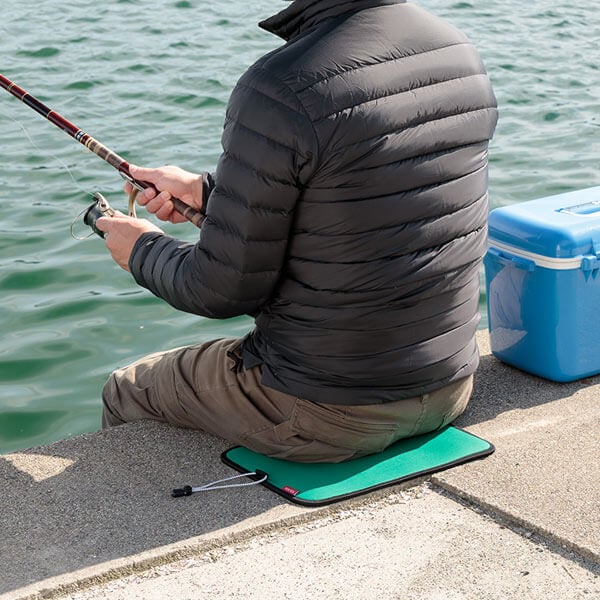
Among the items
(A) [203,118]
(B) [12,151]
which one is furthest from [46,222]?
(A) [203,118]

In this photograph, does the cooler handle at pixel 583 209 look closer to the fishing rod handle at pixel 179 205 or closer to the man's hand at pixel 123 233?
the fishing rod handle at pixel 179 205

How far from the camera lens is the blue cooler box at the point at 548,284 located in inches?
132

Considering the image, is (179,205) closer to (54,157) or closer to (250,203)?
(250,203)

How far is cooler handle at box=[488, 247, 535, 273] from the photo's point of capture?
339 cm

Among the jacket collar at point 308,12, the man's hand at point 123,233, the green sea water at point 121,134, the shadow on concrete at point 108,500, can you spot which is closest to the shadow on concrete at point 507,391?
the shadow on concrete at point 108,500

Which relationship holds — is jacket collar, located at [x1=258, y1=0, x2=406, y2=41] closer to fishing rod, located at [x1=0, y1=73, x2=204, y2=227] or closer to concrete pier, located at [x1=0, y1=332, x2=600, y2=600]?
fishing rod, located at [x1=0, y1=73, x2=204, y2=227]

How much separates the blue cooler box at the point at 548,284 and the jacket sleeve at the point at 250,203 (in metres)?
0.92

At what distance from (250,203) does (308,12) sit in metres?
0.47

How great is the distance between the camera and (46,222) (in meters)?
6.09

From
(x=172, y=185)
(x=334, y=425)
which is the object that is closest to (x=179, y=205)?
(x=172, y=185)

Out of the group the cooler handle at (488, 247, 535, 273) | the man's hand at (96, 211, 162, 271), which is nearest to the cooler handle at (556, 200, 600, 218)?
the cooler handle at (488, 247, 535, 273)

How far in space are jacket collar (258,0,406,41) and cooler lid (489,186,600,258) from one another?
870mm

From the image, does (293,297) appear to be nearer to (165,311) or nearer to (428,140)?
(428,140)

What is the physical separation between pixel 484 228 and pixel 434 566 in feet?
2.96
